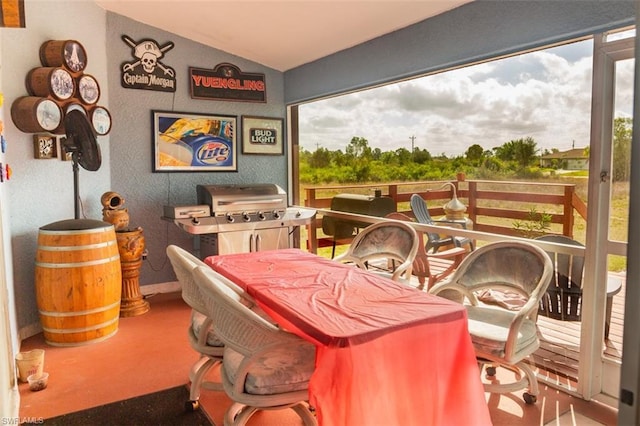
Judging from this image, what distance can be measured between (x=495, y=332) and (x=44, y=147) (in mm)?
3307

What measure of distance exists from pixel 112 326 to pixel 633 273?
3.55 metres

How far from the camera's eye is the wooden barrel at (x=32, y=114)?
3.18 m

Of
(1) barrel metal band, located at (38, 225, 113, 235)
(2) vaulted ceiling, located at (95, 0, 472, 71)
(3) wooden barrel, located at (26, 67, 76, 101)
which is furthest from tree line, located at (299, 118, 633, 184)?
(3) wooden barrel, located at (26, 67, 76, 101)

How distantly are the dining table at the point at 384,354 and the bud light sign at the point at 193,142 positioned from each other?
288 cm

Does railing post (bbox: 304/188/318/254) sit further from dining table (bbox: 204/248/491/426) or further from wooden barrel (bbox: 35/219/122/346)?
dining table (bbox: 204/248/491/426)

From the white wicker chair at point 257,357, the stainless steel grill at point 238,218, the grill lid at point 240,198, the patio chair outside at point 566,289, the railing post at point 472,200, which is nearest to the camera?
the white wicker chair at point 257,357

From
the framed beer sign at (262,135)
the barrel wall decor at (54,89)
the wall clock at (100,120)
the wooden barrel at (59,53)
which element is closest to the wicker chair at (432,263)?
the framed beer sign at (262,135)

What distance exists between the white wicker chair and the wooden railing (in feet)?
6.27

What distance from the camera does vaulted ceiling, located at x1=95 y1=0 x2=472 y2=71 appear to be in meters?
3.43

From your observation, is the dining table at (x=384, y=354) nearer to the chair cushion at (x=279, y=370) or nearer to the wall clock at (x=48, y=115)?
the chair cushion at (x=279, y=370)

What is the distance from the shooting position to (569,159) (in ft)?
9.27

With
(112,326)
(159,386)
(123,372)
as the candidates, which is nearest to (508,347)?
(159,386)

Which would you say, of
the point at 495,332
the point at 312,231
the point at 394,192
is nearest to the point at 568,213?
the point at 495,332

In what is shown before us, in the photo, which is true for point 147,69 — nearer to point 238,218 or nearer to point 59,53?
point 59,53
